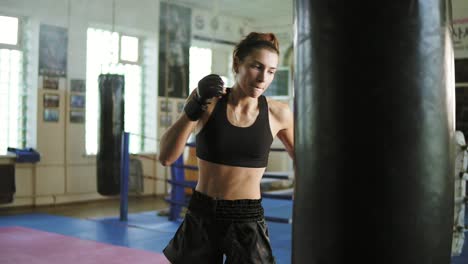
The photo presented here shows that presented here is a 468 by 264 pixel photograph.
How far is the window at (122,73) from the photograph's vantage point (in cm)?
862

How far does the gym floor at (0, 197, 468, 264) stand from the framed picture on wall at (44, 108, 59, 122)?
1.32 m

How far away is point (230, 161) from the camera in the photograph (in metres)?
1.89

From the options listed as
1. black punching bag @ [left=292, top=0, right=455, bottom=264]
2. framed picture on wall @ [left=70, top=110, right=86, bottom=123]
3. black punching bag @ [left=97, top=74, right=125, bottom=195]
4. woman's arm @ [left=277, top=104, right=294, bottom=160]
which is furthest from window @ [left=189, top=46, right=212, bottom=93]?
black punching bag @ [left=292, top=0, right=455, bottom=264]

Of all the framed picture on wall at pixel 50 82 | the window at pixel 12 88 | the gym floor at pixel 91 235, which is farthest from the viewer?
the framed picture on wall at pixel 50 82

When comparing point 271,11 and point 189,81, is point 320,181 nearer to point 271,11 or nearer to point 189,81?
point 189,81

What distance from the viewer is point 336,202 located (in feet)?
3.09

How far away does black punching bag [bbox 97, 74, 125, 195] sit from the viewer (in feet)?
24.6

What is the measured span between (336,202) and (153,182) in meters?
8.64

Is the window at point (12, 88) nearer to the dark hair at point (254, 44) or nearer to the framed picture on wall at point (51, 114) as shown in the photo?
the framed picture on wall at point (51, 114)

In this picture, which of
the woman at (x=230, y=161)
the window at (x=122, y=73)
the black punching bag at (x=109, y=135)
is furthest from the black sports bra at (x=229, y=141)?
the window at (x=122, y=73)

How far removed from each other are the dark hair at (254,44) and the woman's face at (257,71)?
0.8 inches

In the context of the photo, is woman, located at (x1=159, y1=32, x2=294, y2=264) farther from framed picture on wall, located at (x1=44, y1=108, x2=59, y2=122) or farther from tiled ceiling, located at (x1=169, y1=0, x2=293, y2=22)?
tiled ceiling, located at (x1=169, y1=0, x2=293, y2=22)

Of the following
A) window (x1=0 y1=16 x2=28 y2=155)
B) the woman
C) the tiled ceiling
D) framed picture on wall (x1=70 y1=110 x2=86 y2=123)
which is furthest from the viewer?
the tiled ceiling

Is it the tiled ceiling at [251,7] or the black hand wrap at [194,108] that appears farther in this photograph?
the tiled ceiling at [251,7]
